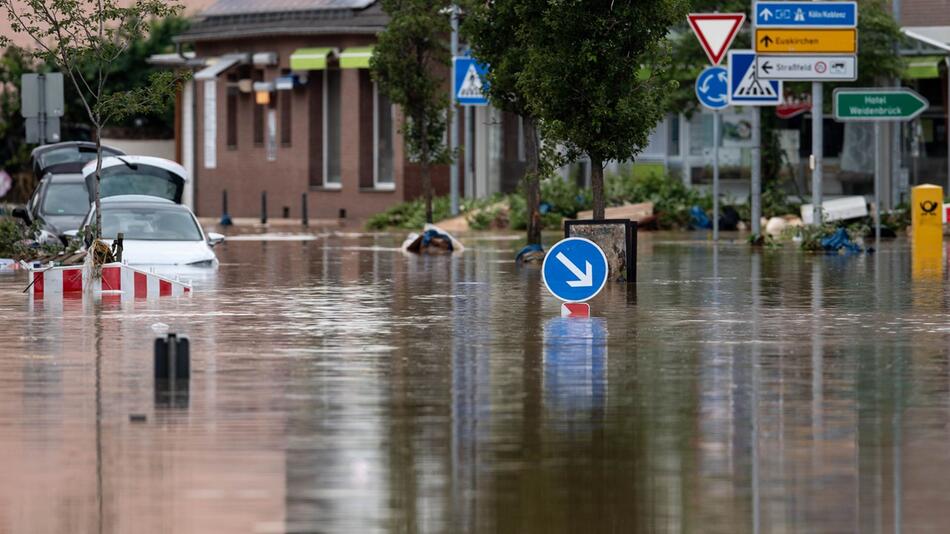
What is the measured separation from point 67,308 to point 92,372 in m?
6.57

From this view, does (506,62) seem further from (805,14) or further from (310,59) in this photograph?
(310,59)

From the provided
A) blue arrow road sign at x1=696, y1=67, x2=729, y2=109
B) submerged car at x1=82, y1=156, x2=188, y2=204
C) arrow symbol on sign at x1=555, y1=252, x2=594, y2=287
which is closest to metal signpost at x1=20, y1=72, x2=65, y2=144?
submerged car at x1=82, y1=156, x2=188, y2=204

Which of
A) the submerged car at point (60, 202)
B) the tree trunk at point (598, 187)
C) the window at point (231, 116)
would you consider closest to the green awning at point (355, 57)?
the window at point (231, 116)

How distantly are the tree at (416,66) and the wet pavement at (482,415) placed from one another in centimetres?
1662

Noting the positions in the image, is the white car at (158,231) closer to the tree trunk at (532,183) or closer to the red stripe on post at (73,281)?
the red stripe on post at (73,281)

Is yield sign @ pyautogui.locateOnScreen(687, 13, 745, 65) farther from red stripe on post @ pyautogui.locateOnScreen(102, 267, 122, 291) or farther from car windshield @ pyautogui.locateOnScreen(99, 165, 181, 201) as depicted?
red stripe on post @ pyautogui.locateOnScreen(102, 267, 122, 291)

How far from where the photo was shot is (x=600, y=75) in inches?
1032

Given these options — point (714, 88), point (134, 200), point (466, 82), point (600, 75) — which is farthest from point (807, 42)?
point (134, 200)

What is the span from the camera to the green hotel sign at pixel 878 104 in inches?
1331

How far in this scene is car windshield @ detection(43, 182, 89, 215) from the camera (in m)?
34.7

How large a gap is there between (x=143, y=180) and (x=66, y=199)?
235cm

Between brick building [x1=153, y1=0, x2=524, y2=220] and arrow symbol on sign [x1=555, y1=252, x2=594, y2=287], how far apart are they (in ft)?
97.1

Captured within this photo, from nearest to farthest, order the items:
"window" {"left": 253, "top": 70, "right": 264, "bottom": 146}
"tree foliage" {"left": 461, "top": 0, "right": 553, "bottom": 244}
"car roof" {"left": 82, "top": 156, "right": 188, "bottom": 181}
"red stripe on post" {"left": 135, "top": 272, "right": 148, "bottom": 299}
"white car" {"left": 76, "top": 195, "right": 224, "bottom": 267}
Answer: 1. "red stripe on post" {"left": 135, "top": 272, "right": 148, "bottom": 299}
2. "white car" {"left": 76, "top": 195, "right": 224, "bottom": 267}
3. "tree foliage" {"left": 461, "top": 0, "right": 553, "bottom": 244}
4. "car roof" {"left": 82, "top": 156, "right": 188, "bottom": 181}
5. "window" {"left": 253, "top": 70, "right": 264, "bottom": 146}

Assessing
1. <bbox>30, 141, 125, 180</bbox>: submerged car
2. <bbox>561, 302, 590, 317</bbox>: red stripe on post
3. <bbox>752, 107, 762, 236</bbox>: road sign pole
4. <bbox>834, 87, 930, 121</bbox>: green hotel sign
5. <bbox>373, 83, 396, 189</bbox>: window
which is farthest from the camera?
<bbox>373, 83, 396, 189</bbox>: window
